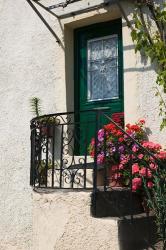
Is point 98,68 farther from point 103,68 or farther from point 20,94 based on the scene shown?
point 20,94

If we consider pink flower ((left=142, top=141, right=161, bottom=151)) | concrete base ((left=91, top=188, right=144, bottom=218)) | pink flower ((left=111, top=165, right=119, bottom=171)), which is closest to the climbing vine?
pink flower ((left=142, top=141, right=161, bottom=151))

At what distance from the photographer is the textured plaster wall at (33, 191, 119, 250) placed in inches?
221

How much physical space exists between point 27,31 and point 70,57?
97 centimetres

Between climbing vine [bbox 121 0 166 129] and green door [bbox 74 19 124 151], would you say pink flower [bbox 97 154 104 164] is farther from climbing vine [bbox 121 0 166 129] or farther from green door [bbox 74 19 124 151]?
green door [bbox 74 19 124 151]

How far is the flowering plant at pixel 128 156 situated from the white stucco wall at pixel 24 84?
57 cm

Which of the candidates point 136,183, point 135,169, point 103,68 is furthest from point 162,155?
point 103,68

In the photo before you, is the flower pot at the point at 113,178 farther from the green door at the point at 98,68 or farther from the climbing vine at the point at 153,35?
the green door at the point at 98,68

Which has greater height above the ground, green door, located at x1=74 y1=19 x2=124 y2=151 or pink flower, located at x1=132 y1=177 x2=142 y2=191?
green door, located at x1=74 y1=19 x2=124 y2=151

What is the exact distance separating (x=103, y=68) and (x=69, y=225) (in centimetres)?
261

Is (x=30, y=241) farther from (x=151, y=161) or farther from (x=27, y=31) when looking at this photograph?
(x=27, y=31)

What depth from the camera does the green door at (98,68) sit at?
750cm

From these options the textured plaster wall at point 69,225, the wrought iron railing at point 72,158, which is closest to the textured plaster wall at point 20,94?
the wrought iron railing at point 72,158

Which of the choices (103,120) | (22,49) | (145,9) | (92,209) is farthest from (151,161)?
(22,49)

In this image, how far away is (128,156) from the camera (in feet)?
20.6
